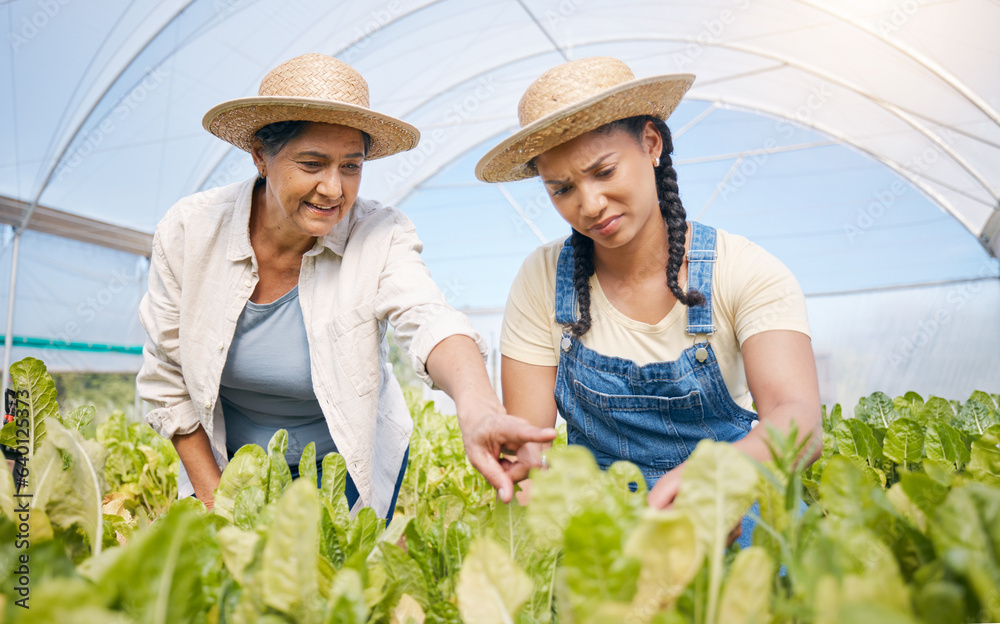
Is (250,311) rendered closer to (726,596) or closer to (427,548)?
(427,548)

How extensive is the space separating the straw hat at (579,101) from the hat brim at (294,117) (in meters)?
0.28

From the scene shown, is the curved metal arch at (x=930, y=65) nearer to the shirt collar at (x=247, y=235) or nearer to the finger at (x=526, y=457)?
Answer: the shirt collar at (x=247, y=235)

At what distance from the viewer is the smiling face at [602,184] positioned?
130 cm

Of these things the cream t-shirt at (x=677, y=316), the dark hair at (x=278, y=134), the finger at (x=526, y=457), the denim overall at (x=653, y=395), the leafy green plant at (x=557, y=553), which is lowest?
the leafy green plant at (x=557, y=553)

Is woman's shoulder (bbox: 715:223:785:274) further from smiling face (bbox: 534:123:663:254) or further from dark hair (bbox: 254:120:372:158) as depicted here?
dark hair (bbox: 254:120:372:158)

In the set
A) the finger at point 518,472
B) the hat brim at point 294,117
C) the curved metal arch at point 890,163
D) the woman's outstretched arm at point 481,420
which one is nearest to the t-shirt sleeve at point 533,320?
the woman's outstretched arm at point 481,420

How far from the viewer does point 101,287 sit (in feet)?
19.3

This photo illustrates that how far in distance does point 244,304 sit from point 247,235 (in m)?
0.17

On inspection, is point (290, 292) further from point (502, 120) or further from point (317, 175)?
point (502, 120)

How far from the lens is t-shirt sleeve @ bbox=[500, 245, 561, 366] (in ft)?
5.10

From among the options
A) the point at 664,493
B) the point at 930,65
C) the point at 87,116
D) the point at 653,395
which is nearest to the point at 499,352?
the point at 653,395

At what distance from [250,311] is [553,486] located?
3.90 feet

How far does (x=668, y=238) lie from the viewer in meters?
1.49

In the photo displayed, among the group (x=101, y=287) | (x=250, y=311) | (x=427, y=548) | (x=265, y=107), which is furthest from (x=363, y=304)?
(x=101, y=287)
